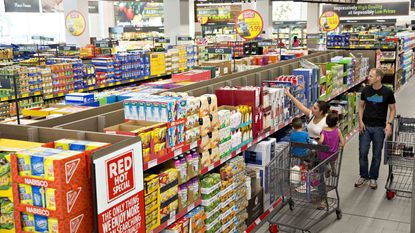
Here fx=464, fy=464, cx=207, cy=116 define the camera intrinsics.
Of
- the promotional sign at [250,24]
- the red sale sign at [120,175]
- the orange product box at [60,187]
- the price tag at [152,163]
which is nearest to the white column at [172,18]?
the promotional sign at [250,24]

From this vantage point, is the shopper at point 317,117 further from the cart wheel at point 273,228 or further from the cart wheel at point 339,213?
the cart wheel at point 273,228

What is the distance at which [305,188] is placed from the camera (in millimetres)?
5223

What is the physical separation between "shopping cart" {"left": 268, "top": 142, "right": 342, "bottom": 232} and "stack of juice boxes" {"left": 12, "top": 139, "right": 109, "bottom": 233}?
2841mm

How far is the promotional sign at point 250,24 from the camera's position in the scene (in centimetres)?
1322

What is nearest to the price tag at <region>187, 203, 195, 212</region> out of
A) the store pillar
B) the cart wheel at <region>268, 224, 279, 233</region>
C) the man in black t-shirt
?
the cart wheel at <region>268, 224, 279, 233</region>

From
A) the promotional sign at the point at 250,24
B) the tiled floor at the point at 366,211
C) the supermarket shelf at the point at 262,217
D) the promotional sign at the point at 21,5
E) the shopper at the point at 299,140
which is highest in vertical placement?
the promotional sign at the point at 21,5

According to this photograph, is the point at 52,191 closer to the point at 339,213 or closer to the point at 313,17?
the point at 339,213

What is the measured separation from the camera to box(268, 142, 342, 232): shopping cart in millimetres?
5199

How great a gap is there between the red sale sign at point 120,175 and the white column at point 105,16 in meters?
34.2

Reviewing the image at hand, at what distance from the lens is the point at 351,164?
26.8 feet

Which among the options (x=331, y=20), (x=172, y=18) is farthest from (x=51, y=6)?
(x=331, y=20)

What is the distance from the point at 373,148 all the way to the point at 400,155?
757mm

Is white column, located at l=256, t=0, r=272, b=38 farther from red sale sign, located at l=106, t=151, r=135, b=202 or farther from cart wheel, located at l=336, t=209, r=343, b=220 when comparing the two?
red sale sign, located at l=106, t=151, r=135, b=202

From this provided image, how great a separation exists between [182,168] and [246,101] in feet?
5.44
